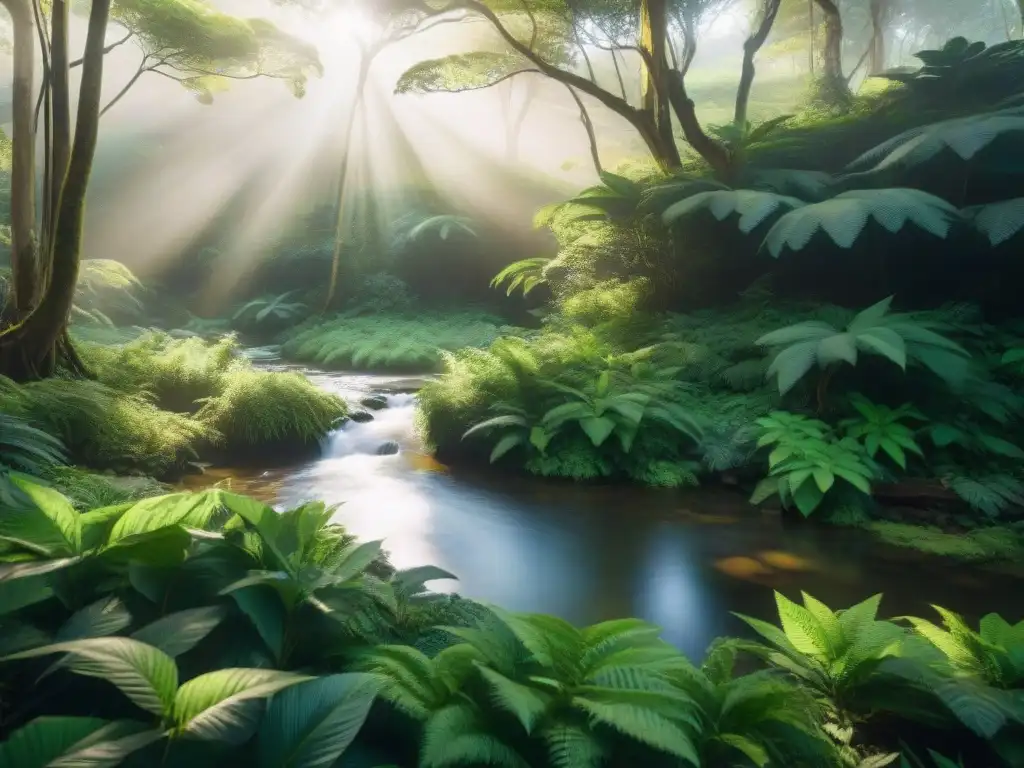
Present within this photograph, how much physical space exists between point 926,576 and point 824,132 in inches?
248

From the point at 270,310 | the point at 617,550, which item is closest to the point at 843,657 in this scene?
the point at 617,550

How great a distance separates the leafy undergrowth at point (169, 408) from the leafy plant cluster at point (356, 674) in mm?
3439

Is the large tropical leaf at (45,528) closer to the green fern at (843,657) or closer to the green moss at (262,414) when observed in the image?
the green fern at (843,657)

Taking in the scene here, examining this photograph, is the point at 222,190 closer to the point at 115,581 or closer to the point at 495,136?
the point at 495,136

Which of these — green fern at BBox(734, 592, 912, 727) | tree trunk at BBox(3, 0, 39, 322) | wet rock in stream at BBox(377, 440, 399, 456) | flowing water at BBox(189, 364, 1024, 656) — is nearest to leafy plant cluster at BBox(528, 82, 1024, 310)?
flowing water at BBox(189, 364, 1024, 656)

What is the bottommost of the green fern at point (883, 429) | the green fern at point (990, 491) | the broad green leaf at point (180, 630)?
the green fern at point (990, 491)

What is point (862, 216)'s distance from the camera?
18.4 feet

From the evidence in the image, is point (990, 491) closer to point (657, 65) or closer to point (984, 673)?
point (984, 673)

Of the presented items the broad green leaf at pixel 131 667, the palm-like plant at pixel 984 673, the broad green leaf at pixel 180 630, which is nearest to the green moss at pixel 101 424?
the broad green leaf at pixel 180 630

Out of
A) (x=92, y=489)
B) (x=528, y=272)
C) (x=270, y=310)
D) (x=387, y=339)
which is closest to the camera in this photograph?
(x=92, y=489)

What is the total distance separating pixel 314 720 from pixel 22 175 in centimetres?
671

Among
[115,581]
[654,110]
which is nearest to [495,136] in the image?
[654,110]

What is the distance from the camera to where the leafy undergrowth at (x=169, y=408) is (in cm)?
478

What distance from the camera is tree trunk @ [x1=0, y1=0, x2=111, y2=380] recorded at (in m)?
4.82
